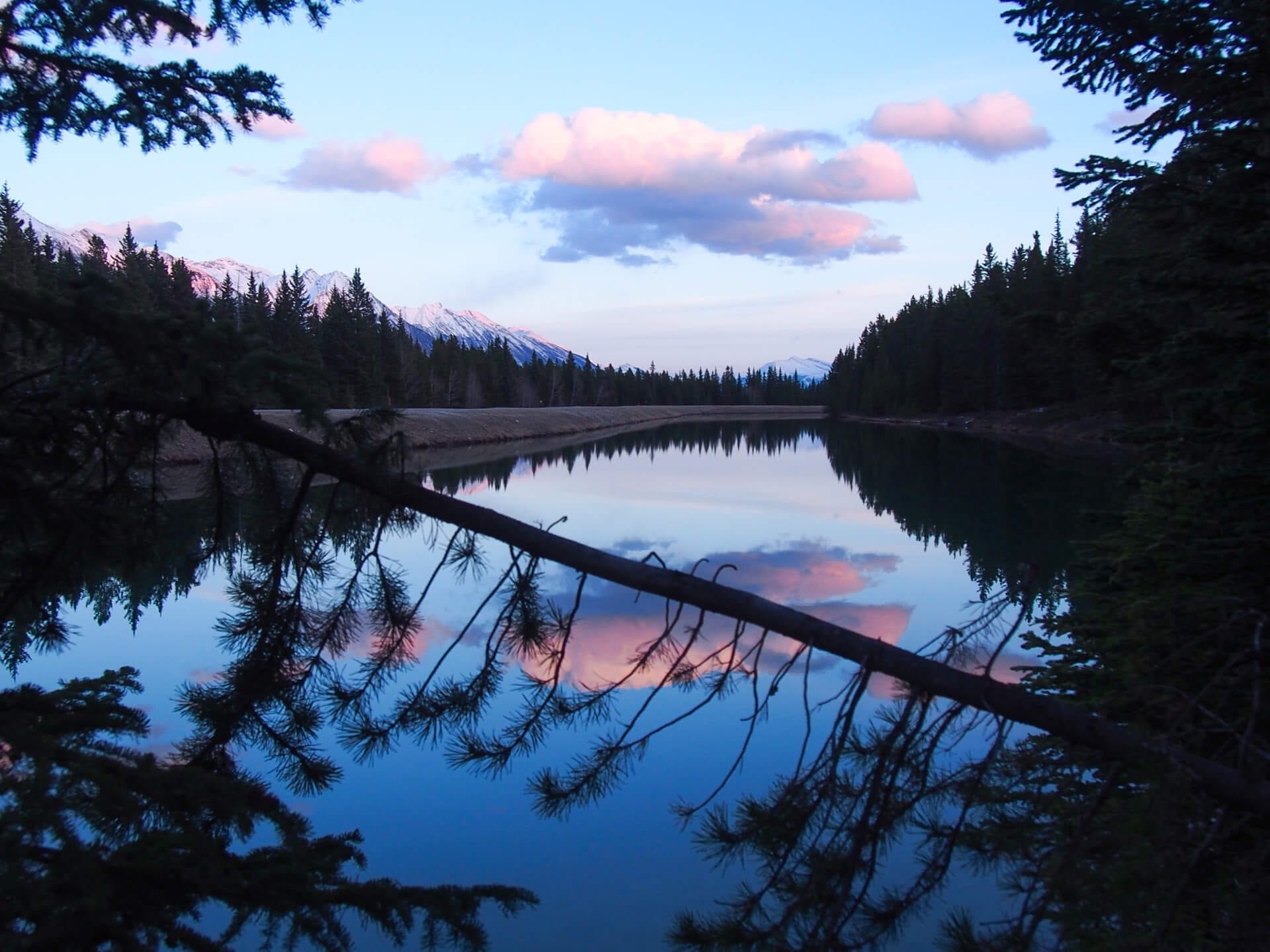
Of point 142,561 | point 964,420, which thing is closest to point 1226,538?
point 142,561

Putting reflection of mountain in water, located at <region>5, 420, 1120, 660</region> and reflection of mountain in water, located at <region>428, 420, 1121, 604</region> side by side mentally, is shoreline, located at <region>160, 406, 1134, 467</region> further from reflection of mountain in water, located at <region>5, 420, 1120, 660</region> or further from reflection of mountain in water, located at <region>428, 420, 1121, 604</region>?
reflection of mountain in water, located at <region>5, 420, 1120, 660</region>

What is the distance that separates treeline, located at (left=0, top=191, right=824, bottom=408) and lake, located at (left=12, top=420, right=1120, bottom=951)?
1.95 feet

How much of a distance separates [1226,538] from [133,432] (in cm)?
493

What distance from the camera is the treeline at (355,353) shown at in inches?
84.8

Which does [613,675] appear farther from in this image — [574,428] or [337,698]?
[574,428]

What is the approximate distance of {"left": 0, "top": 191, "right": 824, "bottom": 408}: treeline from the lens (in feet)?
7.07

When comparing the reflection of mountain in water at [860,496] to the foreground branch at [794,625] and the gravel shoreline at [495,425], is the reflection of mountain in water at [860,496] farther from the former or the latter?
the gravel shoreline at [495,425]

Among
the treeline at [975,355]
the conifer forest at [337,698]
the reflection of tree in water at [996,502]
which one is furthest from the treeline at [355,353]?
the treeline at [975,355]

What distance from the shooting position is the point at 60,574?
2.19 metres

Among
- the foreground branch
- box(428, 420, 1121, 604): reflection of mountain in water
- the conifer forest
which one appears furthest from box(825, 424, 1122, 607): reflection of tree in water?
the conifer forest

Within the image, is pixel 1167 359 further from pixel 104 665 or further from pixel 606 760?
pixel 104 665

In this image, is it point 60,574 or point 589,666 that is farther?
point 589,666

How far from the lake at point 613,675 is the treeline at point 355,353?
594mm

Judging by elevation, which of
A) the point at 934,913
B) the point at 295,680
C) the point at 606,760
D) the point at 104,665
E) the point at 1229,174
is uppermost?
the point at 1229,174
